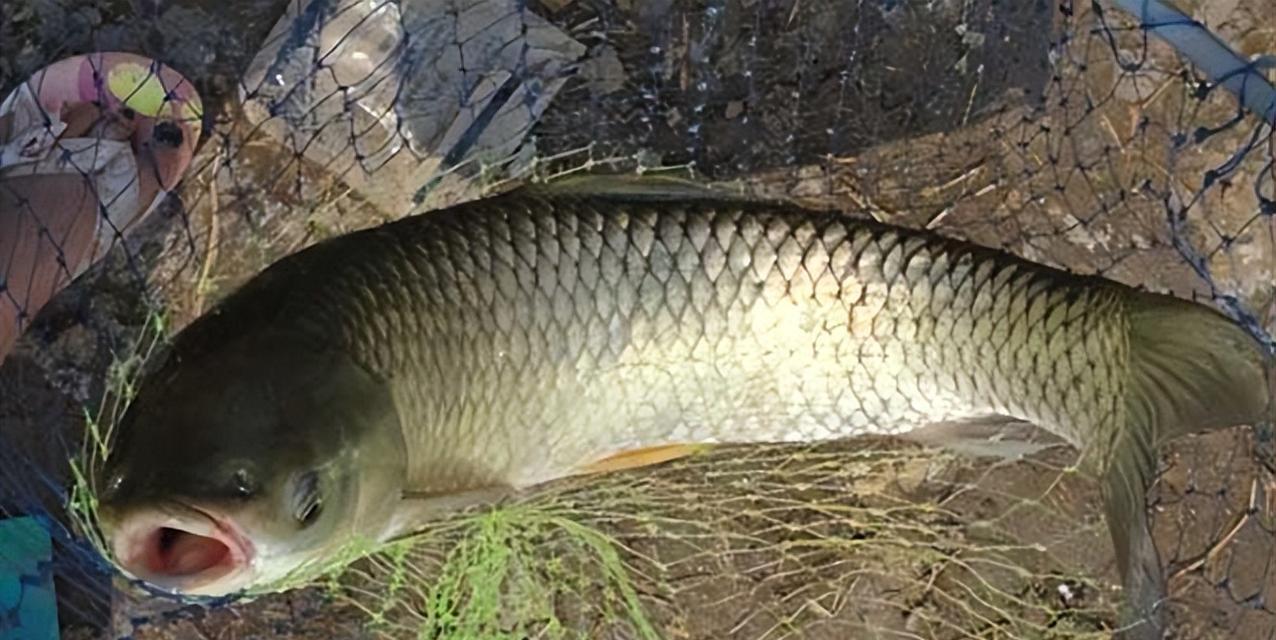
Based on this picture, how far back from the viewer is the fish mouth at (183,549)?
3.72 ft

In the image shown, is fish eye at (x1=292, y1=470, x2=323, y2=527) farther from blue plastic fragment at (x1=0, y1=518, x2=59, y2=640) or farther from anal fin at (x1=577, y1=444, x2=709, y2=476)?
blue plastic fragment at (x1=0, y1=518, x2=59, y2=640)

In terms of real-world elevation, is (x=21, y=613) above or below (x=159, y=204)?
below

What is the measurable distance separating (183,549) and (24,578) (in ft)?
3.11

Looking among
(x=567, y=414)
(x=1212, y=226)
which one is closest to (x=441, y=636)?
(x=567, y=414)

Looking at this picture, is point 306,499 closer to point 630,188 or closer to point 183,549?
point 183,549

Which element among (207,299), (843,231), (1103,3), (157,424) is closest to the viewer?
(157,424)

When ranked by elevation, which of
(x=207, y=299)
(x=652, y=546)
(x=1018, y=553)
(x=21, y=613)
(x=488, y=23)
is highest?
(x=488, y=23)

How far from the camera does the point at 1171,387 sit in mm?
1438

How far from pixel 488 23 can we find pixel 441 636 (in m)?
0.98

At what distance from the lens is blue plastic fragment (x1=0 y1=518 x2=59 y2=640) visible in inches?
75.7

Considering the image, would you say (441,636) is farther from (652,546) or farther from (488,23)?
(488,23)

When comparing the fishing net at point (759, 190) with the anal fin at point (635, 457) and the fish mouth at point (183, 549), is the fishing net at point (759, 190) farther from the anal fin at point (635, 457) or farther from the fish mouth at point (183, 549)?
the fish mouth at point (183, 549)

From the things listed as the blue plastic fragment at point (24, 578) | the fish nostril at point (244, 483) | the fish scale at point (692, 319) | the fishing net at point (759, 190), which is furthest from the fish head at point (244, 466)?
the blue plastic fragment at point (24, 578)

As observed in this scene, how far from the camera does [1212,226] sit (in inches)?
77.1
